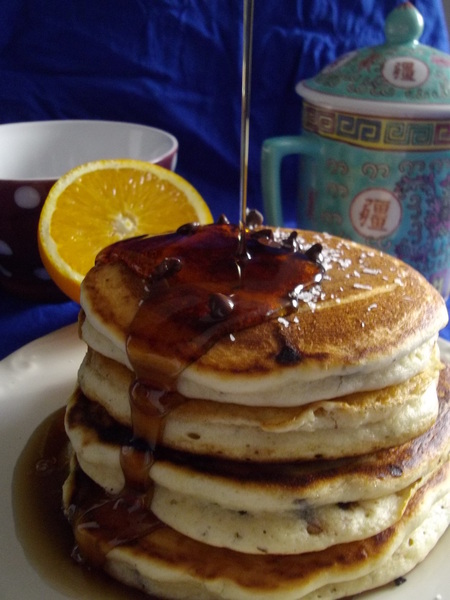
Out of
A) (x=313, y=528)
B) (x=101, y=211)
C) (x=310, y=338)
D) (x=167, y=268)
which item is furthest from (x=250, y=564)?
(x=101, y=211)

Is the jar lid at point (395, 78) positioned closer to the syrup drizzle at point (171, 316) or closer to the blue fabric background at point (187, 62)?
the syrup drizzle at point (171, 316)

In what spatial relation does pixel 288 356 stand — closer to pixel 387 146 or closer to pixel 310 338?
pixel 310 338

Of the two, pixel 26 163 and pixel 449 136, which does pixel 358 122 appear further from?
pixel 26 163

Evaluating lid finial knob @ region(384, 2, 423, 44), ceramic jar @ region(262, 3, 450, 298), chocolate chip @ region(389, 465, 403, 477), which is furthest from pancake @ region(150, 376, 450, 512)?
lid finial knob @ region(384, 2, 423, 44)

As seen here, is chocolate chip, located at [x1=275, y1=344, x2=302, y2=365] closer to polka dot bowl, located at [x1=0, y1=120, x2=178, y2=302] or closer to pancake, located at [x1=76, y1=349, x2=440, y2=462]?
pancake, located at [x1=76, y1=349, x2=440, y2=462]

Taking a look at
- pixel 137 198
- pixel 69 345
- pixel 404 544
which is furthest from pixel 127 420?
pixel 137 198
